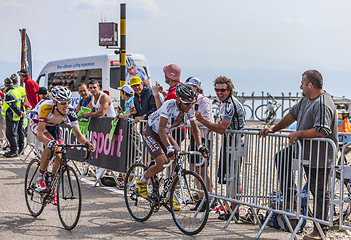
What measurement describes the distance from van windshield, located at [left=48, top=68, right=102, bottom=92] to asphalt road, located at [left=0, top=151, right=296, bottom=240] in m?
14.3

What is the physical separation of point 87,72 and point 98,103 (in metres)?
12.9

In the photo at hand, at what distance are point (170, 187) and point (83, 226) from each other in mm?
1315

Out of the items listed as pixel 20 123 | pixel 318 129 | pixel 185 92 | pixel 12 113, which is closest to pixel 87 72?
pixel 20 123

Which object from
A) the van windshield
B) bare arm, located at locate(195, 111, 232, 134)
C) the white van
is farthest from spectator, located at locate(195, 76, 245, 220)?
the van windshield

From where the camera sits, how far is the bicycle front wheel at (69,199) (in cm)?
652

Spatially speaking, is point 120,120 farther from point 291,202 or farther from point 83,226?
point 291,202

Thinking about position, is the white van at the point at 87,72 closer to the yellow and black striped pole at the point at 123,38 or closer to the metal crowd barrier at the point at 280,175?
the yellow and black striped pole at the point at 123,38

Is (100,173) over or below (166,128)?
below

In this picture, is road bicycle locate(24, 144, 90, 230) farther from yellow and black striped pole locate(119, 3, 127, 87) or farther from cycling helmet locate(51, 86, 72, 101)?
yellow and black striped pole locate(119, 3, 127, 87)

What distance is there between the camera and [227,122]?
700cm

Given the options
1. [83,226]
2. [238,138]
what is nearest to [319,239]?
[238,138]

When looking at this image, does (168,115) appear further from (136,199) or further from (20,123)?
(20,123)

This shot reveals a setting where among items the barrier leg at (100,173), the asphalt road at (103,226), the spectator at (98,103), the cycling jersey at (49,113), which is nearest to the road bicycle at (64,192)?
the asphalt road at (103,226)

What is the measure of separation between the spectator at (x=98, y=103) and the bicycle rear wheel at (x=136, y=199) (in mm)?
3166
